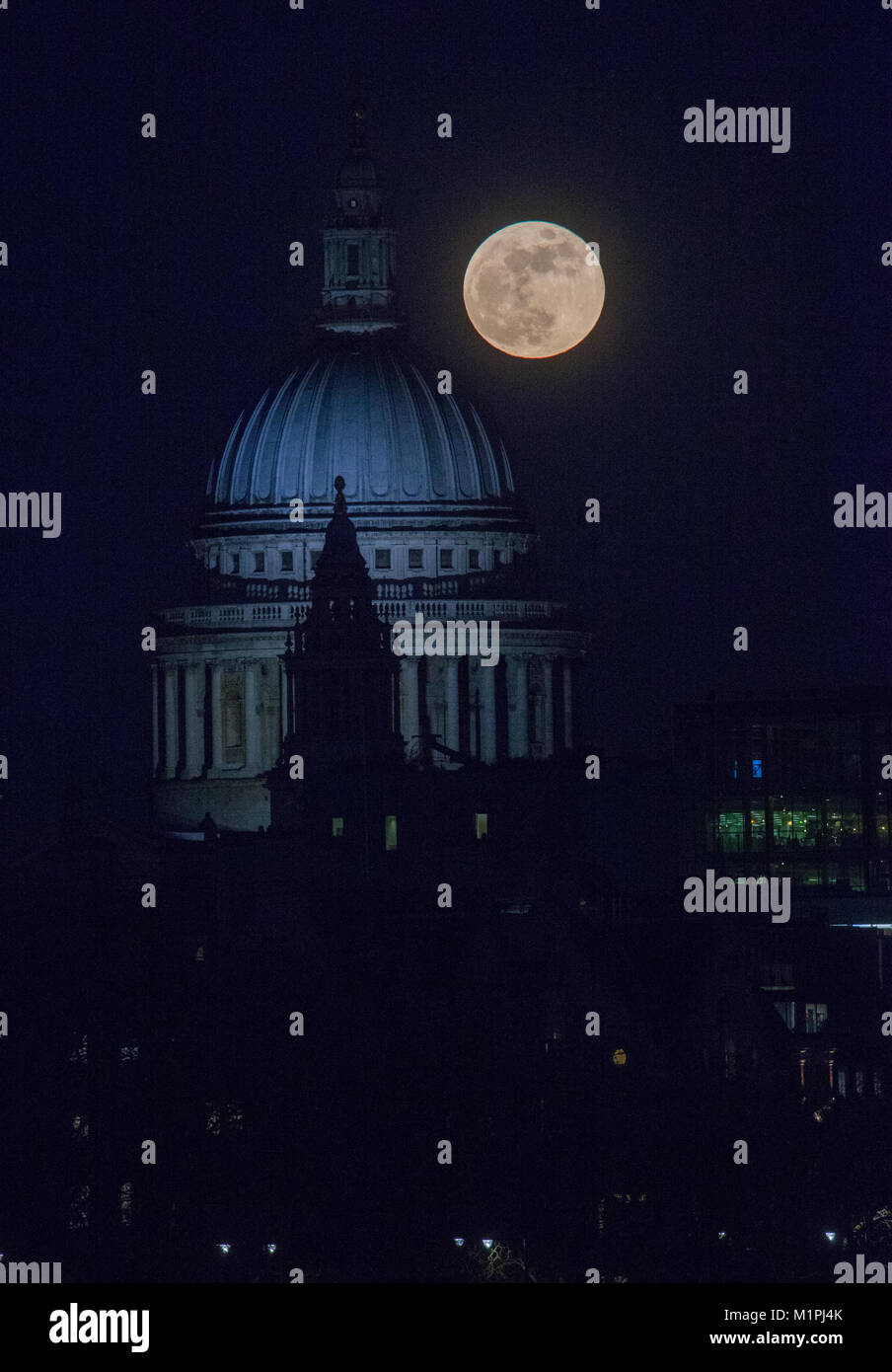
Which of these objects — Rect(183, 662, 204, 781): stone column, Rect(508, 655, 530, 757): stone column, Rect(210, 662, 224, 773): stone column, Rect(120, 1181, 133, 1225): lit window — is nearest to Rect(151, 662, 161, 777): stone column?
Rect(183, 662, 204, 781): stone column

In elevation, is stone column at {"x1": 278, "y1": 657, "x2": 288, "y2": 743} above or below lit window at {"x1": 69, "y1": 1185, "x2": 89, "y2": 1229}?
above

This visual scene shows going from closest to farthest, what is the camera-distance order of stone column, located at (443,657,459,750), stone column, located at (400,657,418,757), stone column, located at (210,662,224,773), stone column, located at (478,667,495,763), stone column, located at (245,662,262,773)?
stone column, located at (400,657,418,757) → stone column, located at (443,657,459,750) → stone column, located at (478,667,495,763) → stone column, located at (245,662,262,773) → stone column, located at (210,662,224,773)

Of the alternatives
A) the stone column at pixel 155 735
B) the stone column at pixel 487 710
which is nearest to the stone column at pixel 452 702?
the stone column at pixel 487 710

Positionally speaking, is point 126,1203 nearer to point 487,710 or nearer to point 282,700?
point 282,700

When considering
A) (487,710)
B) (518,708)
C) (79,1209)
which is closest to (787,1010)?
(79,1209)

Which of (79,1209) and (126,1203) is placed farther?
(126,1203)

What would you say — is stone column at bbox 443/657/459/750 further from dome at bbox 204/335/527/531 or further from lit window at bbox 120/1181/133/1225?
lit window at bbox 120/1181/133/1225
